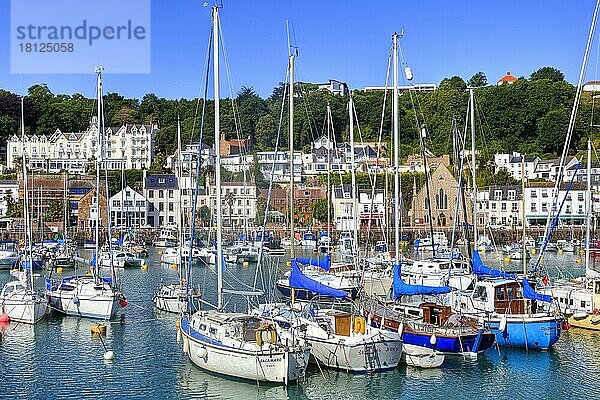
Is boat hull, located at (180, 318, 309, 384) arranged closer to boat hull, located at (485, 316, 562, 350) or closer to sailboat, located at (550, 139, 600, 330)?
boat hull, located at (485, 316, 562, 350)

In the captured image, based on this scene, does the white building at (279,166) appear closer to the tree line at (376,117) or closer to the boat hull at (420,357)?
the tree line at (376,117)

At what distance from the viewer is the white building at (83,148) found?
115 m

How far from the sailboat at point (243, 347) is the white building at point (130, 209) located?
65868 millimetres

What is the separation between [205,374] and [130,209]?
223ft

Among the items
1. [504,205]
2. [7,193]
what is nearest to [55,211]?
[7,193]

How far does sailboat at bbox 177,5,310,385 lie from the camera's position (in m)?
21.8

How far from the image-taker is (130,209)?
294 ft

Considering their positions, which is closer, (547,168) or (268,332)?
(268,332)

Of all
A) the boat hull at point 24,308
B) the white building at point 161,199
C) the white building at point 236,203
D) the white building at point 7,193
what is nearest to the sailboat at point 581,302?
the boat hull at point 24,308

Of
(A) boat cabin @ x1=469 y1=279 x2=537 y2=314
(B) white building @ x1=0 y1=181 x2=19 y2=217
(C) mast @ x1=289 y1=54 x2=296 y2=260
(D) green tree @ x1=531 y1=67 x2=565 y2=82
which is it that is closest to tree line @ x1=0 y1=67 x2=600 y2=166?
(D) green tree @ x1=531 y1=67 x2=565 y2=82

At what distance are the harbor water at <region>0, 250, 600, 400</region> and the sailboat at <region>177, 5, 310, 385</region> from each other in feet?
1.56

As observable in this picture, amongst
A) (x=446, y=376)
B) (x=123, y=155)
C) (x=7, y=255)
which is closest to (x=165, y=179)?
(x=123, y=155)

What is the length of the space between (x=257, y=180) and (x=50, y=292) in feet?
155

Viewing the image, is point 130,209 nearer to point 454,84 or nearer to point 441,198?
point 441,198
